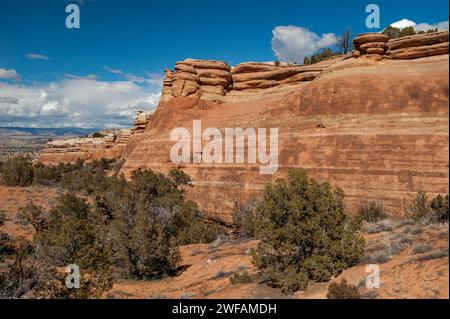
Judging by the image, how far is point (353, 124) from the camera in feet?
76.4

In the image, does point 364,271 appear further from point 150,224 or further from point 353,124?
point 353,124

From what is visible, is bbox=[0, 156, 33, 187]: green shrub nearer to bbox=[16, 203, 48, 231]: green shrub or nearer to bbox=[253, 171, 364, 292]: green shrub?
bbox=[16, 203, 48, 231]: green shrub

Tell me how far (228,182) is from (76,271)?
1485 centimetres

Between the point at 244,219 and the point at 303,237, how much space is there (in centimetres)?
1073

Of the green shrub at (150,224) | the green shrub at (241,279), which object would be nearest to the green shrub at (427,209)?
the green shrub at (241,279)

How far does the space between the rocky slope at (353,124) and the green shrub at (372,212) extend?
0.49 meters

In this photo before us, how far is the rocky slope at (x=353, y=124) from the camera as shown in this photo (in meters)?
20.1

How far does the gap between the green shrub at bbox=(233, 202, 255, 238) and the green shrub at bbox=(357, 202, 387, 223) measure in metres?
5.91

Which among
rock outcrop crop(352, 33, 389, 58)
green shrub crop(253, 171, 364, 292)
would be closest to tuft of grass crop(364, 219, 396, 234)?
green shrub crop(253, 171, 364, 292)

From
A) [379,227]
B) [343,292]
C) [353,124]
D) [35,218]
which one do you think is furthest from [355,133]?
[35,218]

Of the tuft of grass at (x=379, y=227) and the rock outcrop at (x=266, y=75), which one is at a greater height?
the rock outcrop at (x=266, y=75)

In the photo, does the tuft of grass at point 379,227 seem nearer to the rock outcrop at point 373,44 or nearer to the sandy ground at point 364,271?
the sandy ground at point 364,271

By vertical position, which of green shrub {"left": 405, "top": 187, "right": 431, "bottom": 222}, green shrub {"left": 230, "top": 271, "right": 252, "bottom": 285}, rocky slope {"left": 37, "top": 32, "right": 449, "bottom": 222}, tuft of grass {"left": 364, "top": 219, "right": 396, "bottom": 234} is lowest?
green shrub {"left": 230, "top": 271, "right": 252, "bottom": 285}

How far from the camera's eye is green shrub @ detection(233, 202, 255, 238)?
70.2ft
